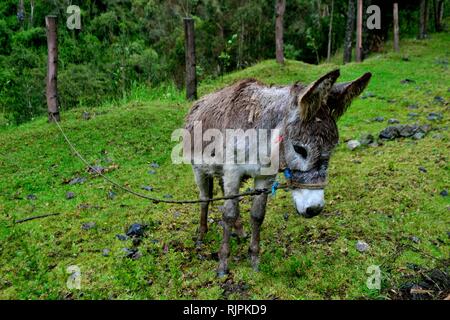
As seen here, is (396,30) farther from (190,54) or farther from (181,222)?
(181,222)

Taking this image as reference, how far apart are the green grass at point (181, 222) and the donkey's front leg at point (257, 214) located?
19cm

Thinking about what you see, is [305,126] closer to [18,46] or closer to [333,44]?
[333,44]

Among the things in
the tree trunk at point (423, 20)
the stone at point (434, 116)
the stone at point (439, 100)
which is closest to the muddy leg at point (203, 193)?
the stone at point (434, 116)

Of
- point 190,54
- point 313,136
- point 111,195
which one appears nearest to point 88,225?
point 111,195

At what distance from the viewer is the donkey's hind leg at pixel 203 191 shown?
552 centimetres

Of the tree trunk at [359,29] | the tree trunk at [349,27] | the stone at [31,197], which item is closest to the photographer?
the stone at [31,197]

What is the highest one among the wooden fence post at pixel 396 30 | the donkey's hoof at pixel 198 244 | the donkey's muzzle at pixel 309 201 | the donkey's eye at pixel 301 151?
the wooden fence post at pixel 396 30

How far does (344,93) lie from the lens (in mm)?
4004

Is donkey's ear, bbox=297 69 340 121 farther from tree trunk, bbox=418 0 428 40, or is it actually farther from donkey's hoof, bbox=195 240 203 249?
tree trunk, bbox=418 0 428 40

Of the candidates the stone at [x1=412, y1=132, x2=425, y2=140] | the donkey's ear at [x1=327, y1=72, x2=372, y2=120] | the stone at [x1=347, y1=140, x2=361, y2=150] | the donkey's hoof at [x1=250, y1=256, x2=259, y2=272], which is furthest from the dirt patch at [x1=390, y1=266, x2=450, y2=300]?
the stone at [x1=412, y1=132, x2=425, y2=140]

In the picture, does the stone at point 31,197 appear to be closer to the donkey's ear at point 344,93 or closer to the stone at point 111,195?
the stone at point 111,195

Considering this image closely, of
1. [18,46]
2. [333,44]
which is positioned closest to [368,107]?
[333,44]

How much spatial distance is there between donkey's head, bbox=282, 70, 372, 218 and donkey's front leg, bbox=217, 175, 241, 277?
781 millimetres

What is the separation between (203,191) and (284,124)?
6.50ft
